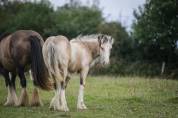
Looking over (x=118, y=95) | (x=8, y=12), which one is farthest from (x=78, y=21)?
(x=118, y=95)

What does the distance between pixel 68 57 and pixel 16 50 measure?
2.12 m

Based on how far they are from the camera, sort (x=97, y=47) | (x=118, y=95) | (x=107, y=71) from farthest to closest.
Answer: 1. (x=107, y=71)
2. (x=118, y=95)
3. (x=97, y=47)

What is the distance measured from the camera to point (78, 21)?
62312 millimetres

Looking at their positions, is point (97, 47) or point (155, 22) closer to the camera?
point (97, 47)

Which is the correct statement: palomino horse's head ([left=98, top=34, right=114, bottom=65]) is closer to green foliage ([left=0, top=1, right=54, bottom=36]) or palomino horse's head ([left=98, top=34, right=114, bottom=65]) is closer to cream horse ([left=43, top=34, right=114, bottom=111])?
cream horse ([left=43, top=34, right=114, bottom=111])

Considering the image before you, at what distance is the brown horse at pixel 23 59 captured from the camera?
1619 cm

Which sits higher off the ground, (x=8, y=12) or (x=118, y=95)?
(x=8, y=12)

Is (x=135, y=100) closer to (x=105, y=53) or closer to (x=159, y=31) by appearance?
(x=105, y=53)

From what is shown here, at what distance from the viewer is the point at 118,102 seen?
18.5 m

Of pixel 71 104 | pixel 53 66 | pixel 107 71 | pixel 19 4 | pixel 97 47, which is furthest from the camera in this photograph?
pixel 19 4

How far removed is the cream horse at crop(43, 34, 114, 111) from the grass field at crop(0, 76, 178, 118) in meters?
0.65

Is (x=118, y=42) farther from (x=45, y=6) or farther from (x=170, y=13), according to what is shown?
(x=45, y=6)

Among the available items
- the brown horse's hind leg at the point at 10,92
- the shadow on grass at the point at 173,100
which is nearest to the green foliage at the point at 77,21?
the shadow on grass at the point at 173,100

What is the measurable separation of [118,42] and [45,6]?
57.1 ft
